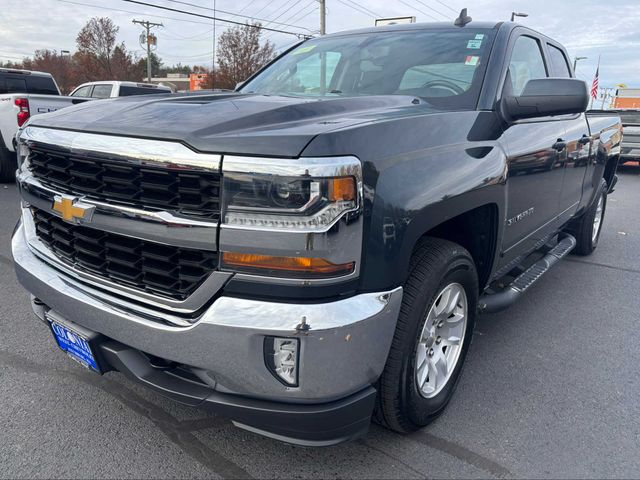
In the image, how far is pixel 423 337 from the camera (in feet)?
7.59

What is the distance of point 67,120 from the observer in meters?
2.24

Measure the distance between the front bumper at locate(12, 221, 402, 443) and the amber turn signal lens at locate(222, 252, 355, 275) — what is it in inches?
4.4

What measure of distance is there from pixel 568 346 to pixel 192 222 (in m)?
2.79

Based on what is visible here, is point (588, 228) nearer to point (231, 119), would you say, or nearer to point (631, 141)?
point (231, 119)

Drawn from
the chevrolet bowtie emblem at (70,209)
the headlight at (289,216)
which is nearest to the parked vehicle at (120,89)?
the chevrolet bowtie emblem at (70,209)

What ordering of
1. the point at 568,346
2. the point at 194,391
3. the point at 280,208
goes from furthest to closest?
the point at 568,346, the point at 194,391, the point at 280,208

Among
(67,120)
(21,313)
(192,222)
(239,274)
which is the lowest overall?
(21,313)

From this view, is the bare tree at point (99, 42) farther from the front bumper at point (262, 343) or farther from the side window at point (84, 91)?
the front bumper at point (262, 343)

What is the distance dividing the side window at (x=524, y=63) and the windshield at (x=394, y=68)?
0.25 m

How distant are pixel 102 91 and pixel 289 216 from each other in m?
12.9

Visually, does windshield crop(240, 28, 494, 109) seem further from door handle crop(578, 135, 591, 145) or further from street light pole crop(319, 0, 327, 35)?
street light pole crop(319, 0, 327, 35)

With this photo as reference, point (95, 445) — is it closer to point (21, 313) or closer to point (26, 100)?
point (21, 313)

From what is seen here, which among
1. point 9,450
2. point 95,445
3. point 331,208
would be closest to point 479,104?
point 331,208

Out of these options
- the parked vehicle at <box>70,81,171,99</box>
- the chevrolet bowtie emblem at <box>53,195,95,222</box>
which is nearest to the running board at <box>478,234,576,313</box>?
the chevrolet bowtie emblem at <box>53,195,95,222</box>
